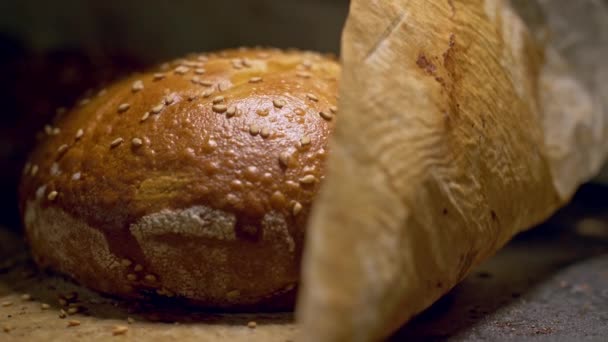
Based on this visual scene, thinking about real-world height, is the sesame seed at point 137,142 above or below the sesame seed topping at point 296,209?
above

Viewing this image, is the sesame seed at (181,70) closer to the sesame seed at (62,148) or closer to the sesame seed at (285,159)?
the sesame seed at (62,148)

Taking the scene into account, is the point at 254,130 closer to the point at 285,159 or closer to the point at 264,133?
the point at 264,133

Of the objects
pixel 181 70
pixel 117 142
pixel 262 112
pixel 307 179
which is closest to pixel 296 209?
pixel 307 179

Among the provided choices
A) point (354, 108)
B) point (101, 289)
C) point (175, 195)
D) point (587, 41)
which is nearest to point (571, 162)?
point (587, 41)

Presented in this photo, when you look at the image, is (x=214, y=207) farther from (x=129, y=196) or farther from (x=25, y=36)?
(x=25, y=36)

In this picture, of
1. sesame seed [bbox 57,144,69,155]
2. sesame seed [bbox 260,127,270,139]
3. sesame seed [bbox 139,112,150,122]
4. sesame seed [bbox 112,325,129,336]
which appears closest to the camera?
sesame seed [bbox 112,325,129,336]

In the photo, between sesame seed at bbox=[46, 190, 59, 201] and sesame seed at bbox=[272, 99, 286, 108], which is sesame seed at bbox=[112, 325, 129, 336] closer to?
sesame seed at bbox=[46, 190, 59, 201]

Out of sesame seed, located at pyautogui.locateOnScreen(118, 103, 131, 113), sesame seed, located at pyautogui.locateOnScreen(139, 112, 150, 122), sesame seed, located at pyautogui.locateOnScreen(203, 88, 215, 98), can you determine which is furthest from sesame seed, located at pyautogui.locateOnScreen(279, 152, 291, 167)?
sesame seed, located at pyautogui.locateOnScreen(118, 103, 131, 113)

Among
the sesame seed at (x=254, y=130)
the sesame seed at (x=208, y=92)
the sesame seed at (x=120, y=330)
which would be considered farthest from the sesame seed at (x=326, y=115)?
the sesame seed at (x=120, y=330)
